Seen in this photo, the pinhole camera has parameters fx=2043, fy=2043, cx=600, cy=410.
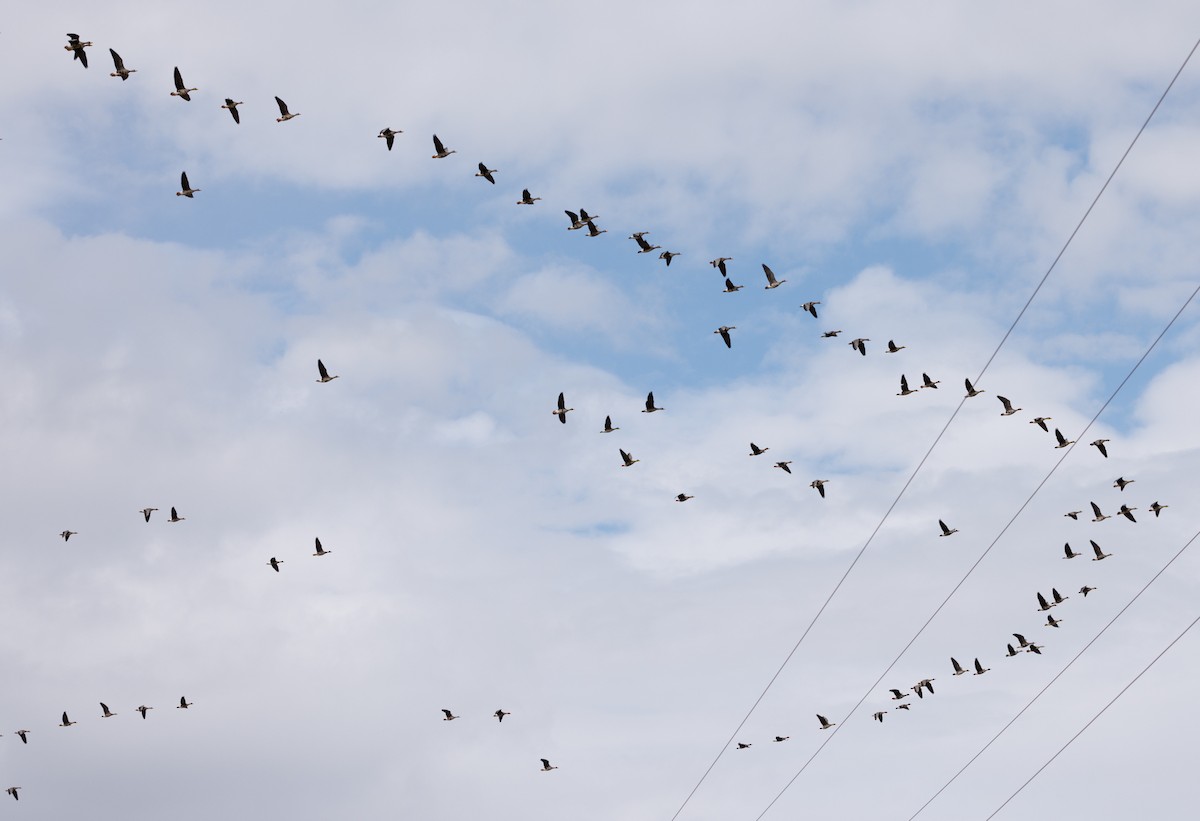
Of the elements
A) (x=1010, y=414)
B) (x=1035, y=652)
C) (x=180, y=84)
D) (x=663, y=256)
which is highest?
(x=180, y=84)

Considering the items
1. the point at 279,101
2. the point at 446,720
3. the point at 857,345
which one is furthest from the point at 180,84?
the point at 446,720

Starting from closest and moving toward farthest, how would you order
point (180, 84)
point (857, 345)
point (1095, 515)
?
1. point (180, 84)
2. point (857, 345)
3. point (1095, 515)

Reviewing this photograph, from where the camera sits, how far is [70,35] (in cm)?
9044

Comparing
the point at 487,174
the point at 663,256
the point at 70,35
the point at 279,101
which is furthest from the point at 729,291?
the point at 70,35

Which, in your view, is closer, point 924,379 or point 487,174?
point 487,174

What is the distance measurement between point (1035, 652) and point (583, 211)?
36974 mm

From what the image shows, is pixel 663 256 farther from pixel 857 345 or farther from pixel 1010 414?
pixel 1010 414

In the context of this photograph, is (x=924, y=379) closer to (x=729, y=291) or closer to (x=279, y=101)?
(x=729, y=291)

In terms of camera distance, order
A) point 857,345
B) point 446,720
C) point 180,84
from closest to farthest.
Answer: point 180,84 < point 857,345 < point 446,720

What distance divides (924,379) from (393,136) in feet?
105

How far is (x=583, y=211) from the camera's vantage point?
107 meters

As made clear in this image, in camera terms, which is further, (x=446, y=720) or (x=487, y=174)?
(x=446, y=720)

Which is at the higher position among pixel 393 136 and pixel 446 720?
pixel 393 136

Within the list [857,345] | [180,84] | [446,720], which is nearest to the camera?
[180,84]
